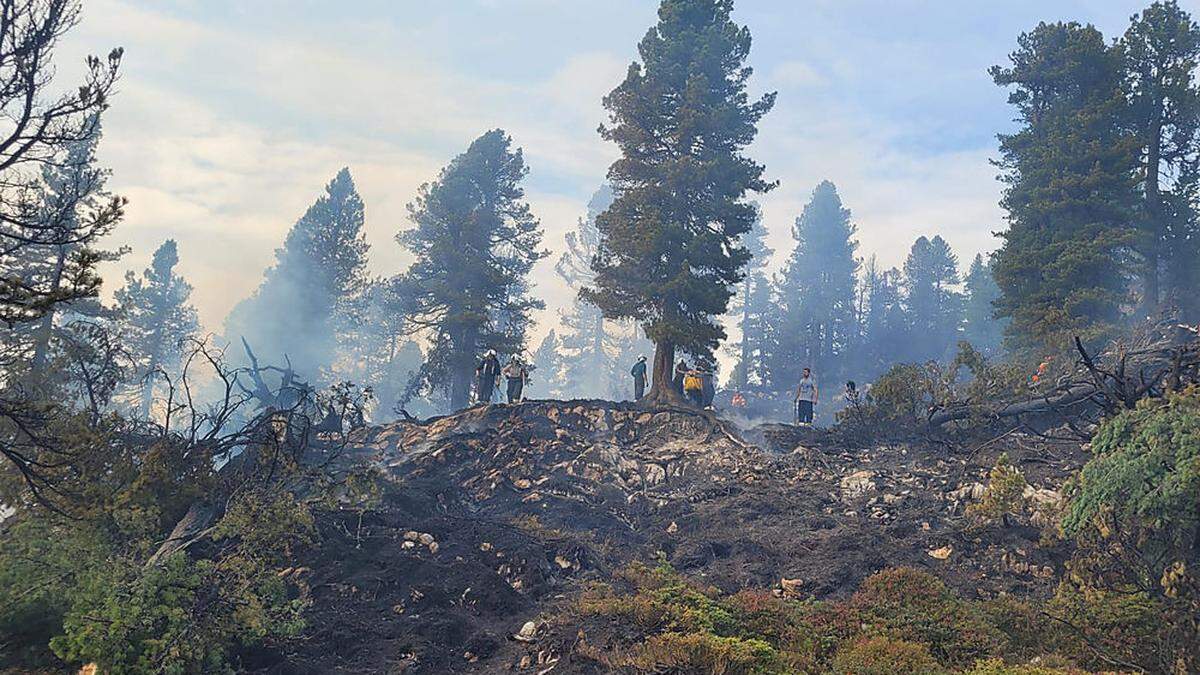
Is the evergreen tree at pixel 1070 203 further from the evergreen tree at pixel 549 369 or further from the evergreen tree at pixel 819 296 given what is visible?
the evergreen tree at pixel 549 369

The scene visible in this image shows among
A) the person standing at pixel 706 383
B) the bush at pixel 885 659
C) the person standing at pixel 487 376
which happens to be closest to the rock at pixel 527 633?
the bush at pixel 885 659

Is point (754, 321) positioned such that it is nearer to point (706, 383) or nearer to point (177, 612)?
point (706, 383)

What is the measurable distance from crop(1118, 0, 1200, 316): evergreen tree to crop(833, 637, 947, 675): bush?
82.2ft

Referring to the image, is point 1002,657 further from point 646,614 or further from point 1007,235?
point 1007,235

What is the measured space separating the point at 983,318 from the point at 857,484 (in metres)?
38.2

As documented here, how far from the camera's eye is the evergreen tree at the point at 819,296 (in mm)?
46781

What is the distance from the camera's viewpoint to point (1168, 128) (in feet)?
86.4

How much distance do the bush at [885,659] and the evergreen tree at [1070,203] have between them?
17123 mm

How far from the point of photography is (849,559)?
1046 centimetres

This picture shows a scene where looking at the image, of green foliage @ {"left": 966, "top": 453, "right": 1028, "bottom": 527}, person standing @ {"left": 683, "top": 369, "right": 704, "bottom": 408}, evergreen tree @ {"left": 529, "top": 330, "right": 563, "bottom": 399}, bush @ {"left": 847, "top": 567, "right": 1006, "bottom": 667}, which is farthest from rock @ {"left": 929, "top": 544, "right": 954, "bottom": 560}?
Answer: evergreen tree @ {"left": 529, "top": 330, "right": 563, "bottom": 399}

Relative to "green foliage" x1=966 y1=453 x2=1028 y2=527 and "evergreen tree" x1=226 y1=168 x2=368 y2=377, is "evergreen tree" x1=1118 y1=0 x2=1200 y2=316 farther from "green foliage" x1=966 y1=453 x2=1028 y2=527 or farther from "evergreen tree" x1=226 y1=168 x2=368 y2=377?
"evergreen tree" x1=226 y1=168 x2=368 y2=377

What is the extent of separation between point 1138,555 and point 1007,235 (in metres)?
19.8

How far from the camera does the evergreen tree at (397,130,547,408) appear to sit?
93.8 ft

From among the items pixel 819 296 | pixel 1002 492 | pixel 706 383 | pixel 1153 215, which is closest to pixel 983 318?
pixel 819 296
